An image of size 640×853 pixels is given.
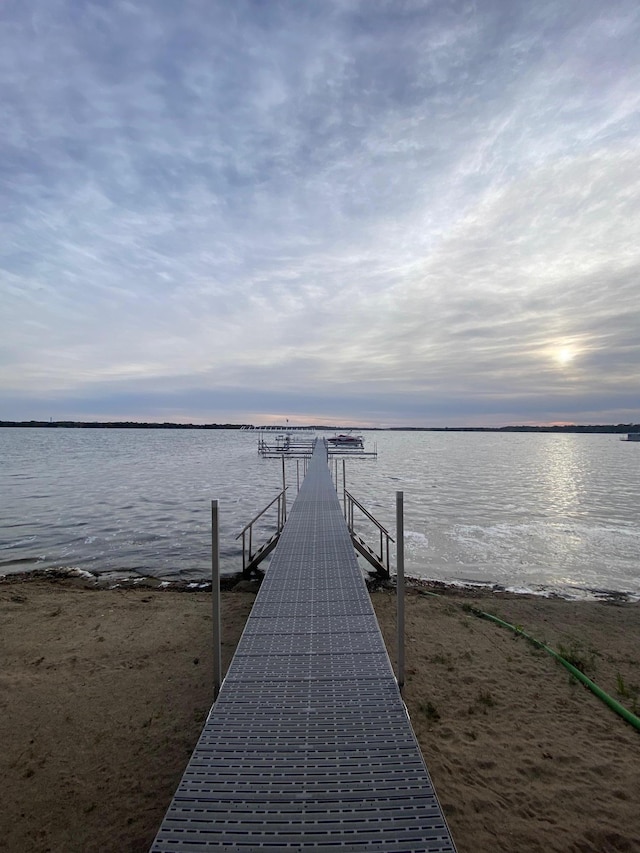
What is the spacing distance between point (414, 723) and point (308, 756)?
213 centimetres

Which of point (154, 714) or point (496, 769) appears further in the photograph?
point (154, 714)

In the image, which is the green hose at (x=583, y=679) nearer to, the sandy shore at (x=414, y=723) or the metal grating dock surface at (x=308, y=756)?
the sandy shore at (x=414, y=723)

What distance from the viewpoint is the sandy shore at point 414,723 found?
3.63 meters

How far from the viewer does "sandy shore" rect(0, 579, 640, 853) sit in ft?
11.9

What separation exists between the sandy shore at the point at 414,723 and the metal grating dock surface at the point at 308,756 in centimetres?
92

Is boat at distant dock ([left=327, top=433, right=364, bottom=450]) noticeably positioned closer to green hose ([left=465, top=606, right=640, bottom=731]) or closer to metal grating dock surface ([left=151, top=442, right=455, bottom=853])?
green hose ([left=465, top=606, right=640, bottom=731])

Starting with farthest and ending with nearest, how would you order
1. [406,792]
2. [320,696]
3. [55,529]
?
[55,529] → [320,696] → [406,792]

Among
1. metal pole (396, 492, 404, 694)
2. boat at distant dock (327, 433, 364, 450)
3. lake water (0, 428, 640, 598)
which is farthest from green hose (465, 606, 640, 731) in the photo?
boat at distant dock (327, 433, 364, 450)

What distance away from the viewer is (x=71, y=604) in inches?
350

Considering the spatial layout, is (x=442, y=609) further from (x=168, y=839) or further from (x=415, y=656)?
(x=168, y=839)

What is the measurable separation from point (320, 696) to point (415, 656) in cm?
301

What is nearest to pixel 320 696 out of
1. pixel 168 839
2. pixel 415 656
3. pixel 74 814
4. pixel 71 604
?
pixel 168 839

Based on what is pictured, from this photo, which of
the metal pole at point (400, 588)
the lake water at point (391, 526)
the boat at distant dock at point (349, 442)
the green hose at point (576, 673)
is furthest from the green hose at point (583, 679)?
the boat at distant dock at point (349, 442)

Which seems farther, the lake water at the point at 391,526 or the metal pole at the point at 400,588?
the lake water at the point at 391,526
